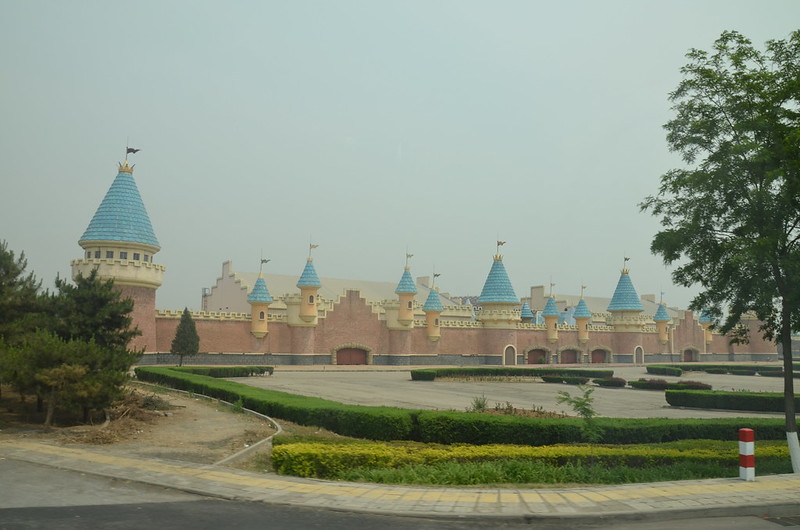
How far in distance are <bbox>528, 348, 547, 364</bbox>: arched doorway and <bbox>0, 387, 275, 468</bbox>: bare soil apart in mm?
45667

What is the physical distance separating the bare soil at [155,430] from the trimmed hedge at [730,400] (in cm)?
1748

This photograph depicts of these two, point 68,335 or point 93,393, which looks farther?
point 68,335

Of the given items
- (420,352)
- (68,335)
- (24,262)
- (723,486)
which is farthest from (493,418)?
(420,352)

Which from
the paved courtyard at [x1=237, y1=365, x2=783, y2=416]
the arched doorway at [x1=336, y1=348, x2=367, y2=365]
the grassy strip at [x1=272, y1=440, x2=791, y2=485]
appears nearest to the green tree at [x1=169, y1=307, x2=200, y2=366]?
the paved courtyard at [x1=237, y1=365, x2=783, y2=416]

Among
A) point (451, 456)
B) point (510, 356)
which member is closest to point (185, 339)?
point (510, 356)

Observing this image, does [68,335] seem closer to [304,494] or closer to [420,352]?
[304,494]

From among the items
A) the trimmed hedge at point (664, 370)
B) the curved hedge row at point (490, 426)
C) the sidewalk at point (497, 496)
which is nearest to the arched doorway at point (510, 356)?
the trimmed hedge at point (664, 370)

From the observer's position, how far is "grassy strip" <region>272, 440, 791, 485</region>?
375 inches

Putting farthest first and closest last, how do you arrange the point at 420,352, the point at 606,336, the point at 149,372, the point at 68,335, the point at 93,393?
the point at 606,336, the point at 420,352, the point at 149,372, the point at 68,335, the point at 93,393

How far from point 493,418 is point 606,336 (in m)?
55.8

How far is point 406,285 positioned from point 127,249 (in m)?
23.6

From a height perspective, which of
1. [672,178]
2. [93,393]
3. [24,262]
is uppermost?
[672,178]

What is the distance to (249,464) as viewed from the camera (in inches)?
423

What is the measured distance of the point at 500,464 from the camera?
9961 millimetres
